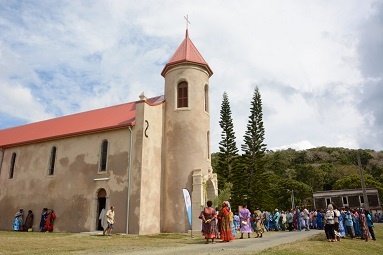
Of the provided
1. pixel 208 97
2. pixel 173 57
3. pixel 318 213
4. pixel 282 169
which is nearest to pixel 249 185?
pixel 318 213

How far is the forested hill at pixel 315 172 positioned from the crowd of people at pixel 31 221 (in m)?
21.4

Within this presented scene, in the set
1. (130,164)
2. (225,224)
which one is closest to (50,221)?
(130,164)

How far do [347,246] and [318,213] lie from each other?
11218 millimetres

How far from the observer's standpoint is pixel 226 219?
1267cm

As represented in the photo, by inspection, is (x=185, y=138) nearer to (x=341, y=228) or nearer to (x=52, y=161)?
(x=52, y=161)

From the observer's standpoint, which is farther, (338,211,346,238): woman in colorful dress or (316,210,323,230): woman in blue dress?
(316,210,323,230): woman in blue dress

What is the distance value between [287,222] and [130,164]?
12496mm

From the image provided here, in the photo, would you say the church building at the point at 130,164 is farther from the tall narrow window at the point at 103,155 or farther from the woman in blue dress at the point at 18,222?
the woman in blue dress at the point at 18,222

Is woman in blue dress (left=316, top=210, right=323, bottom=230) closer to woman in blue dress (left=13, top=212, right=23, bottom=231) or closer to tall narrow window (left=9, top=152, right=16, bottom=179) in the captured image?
woman in blue dress (left=13, top=212, right=23, bottom=231)

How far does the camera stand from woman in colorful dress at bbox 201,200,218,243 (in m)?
12.0

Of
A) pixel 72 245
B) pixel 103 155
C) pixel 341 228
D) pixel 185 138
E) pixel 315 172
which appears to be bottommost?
pixel 72 245

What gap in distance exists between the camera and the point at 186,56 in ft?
73.7

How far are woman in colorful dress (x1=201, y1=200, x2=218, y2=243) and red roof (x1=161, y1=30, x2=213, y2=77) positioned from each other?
498 inches

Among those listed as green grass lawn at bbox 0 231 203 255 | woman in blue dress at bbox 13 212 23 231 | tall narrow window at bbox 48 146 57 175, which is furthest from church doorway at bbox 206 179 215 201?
woman in blue dress at bbox 13 212 23 231
